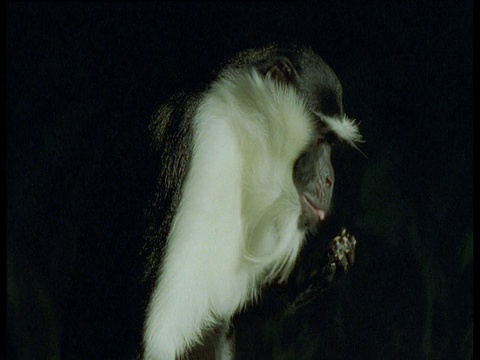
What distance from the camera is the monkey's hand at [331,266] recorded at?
1351mm

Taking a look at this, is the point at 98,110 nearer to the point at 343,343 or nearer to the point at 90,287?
the point at 90,287

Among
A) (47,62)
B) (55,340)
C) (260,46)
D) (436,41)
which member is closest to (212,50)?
(260,46)

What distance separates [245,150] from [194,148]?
0.37 ft

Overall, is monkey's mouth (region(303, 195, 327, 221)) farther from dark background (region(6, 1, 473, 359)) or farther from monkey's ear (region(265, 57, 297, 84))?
monkey's ear (region(265, 57, 297, 84))

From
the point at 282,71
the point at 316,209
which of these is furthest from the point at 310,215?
the point at 282,71

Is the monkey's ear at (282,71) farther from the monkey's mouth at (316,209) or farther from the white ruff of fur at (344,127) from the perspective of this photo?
the monkey's mouth at (316,209)

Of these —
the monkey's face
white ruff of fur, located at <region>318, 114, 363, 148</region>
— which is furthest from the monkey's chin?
white ruff of fur, located at <region>318, 114, 363, 148</region>

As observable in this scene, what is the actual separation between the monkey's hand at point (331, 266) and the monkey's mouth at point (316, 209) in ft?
0.24

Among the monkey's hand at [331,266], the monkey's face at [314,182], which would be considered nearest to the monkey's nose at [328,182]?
the monkey's face at [314,182]

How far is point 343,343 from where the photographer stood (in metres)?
1.41

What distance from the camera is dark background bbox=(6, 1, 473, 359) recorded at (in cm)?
121

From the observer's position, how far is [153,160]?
1162 mm

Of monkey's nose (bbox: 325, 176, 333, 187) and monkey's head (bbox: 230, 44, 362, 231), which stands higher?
monkey's head (bbox: 230, 44, 362, 231)

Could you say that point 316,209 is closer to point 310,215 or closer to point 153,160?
Answer: point 310,215
